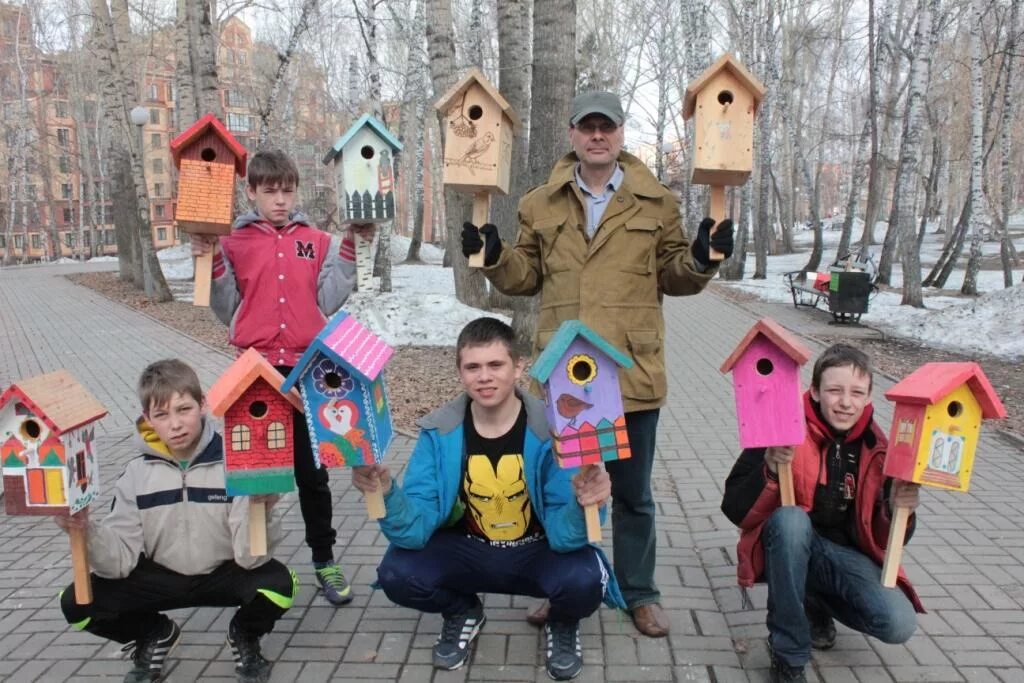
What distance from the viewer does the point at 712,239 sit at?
105 inches

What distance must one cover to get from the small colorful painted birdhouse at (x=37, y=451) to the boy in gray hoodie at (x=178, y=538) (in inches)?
15.0

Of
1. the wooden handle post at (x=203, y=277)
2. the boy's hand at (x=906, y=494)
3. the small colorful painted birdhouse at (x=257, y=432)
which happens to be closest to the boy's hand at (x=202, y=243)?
the wooden handle post at (x=203, y=277)

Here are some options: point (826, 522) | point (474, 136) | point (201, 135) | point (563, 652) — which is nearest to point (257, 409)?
point (201, 135)

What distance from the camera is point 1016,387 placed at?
777cm

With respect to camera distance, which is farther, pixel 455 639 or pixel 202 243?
pixel 455 639

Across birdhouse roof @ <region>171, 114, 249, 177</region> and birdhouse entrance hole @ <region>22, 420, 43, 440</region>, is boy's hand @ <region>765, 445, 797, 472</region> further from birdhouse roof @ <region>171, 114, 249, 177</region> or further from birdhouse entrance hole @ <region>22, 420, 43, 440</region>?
birdhouse entrance hole @ <region>22, 420, 43, 440</region>

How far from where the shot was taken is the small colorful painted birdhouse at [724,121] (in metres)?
2.70

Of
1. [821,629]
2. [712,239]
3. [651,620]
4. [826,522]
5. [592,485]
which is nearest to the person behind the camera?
[592,485]

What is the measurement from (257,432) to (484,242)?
3.48 ft

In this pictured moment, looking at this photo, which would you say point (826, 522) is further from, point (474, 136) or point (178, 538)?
point (178, 538)

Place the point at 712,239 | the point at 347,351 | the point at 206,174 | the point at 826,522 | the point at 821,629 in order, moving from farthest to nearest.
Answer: the point at 821,629, the point at 826,522, the point at 206,174, the point at 712,239, the point at 347,351


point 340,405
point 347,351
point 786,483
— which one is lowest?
point 786,483

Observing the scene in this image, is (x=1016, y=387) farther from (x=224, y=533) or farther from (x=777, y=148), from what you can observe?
(x=777, y=148)

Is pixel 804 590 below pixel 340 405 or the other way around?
below
